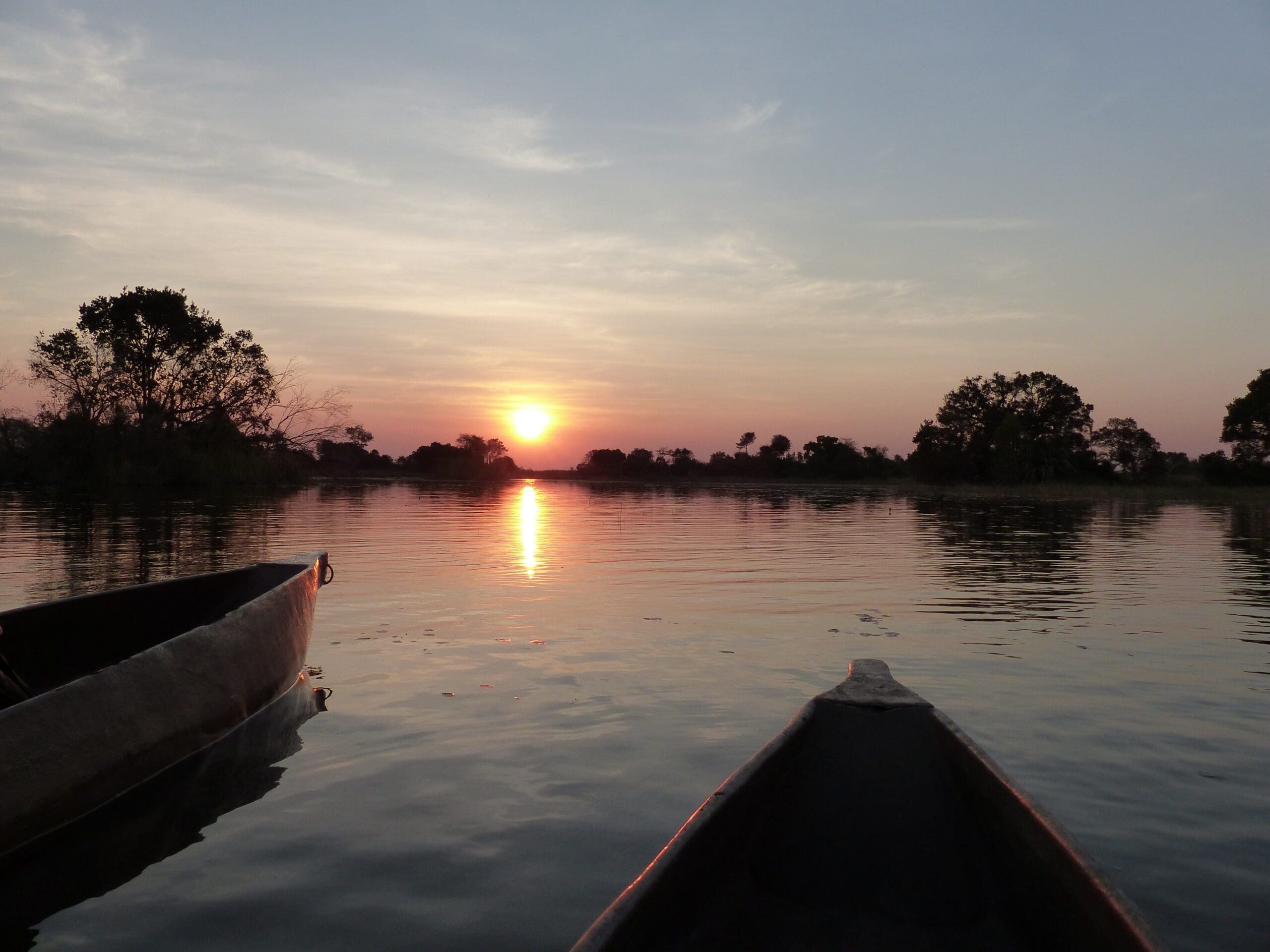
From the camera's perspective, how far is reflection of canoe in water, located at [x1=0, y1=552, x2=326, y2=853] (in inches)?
161

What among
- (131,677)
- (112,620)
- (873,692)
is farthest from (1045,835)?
(112,620)

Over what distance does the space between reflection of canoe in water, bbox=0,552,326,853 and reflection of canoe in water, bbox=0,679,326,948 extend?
8cm

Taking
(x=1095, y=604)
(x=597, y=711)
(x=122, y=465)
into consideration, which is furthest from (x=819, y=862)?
(x=122, y=465)

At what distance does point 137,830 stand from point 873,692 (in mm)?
3818

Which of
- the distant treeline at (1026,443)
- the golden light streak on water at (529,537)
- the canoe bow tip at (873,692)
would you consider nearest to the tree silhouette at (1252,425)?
the distant treeline at (1026,443)

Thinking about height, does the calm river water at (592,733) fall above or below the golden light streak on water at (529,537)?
below

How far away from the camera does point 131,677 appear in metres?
4.89

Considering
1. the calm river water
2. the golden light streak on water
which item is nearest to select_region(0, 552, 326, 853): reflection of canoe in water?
the calm river water

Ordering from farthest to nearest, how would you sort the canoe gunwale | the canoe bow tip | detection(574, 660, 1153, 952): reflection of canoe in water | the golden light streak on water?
the golden light streak on water → the canoe bow tip → detection(574, 660, 1153, 952): reflection of canoe in water → the canoe gunwale

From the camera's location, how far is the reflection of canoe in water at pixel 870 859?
8.87 feet

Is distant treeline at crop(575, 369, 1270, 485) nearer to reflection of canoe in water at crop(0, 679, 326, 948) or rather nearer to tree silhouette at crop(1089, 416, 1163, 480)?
tree silhouette at crop(1089, 416, 1163, 480)

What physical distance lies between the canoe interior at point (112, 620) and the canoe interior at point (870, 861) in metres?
5.00

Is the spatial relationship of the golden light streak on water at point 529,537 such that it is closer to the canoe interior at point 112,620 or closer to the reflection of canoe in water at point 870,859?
the canoe interior at point 112,620

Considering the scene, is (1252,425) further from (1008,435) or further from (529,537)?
(529,537)
